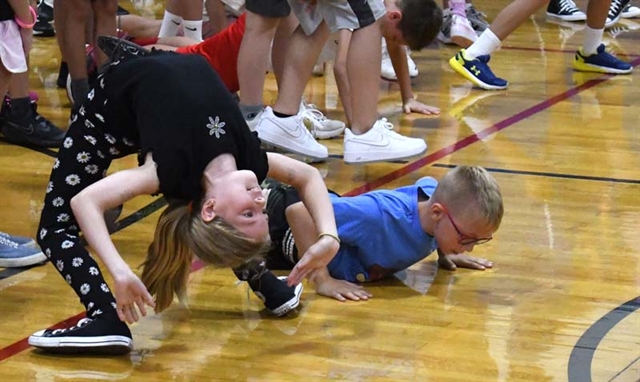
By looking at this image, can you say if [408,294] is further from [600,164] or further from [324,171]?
[600,164]

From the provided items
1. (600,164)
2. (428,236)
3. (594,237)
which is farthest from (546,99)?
(428,236)

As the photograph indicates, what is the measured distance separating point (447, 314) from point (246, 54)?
1.52m

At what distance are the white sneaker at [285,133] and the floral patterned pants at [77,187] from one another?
130 centimetres

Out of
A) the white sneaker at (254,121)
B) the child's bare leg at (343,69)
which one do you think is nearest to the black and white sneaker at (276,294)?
the white sneaker at (254,121)

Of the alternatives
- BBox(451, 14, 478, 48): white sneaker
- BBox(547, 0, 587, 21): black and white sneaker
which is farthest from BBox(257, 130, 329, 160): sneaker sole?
BBox(547, 0, 587, 21): black and white sneaker

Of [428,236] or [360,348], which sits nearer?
[360,348]

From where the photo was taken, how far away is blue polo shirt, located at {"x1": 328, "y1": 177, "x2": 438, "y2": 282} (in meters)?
2.95

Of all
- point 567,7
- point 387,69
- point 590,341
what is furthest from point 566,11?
point 590,341

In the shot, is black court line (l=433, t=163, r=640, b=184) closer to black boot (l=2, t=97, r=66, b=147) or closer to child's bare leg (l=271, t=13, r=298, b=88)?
child's bare leg (l=271, t=13, r=298, b=88)

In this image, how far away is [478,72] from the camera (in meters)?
5.23

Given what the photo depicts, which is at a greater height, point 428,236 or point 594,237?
point 428,236

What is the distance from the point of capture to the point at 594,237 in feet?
10.9

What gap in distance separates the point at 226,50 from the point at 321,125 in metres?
0.47

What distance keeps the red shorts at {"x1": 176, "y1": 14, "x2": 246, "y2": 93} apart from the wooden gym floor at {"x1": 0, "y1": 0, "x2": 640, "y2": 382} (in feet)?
1.57
